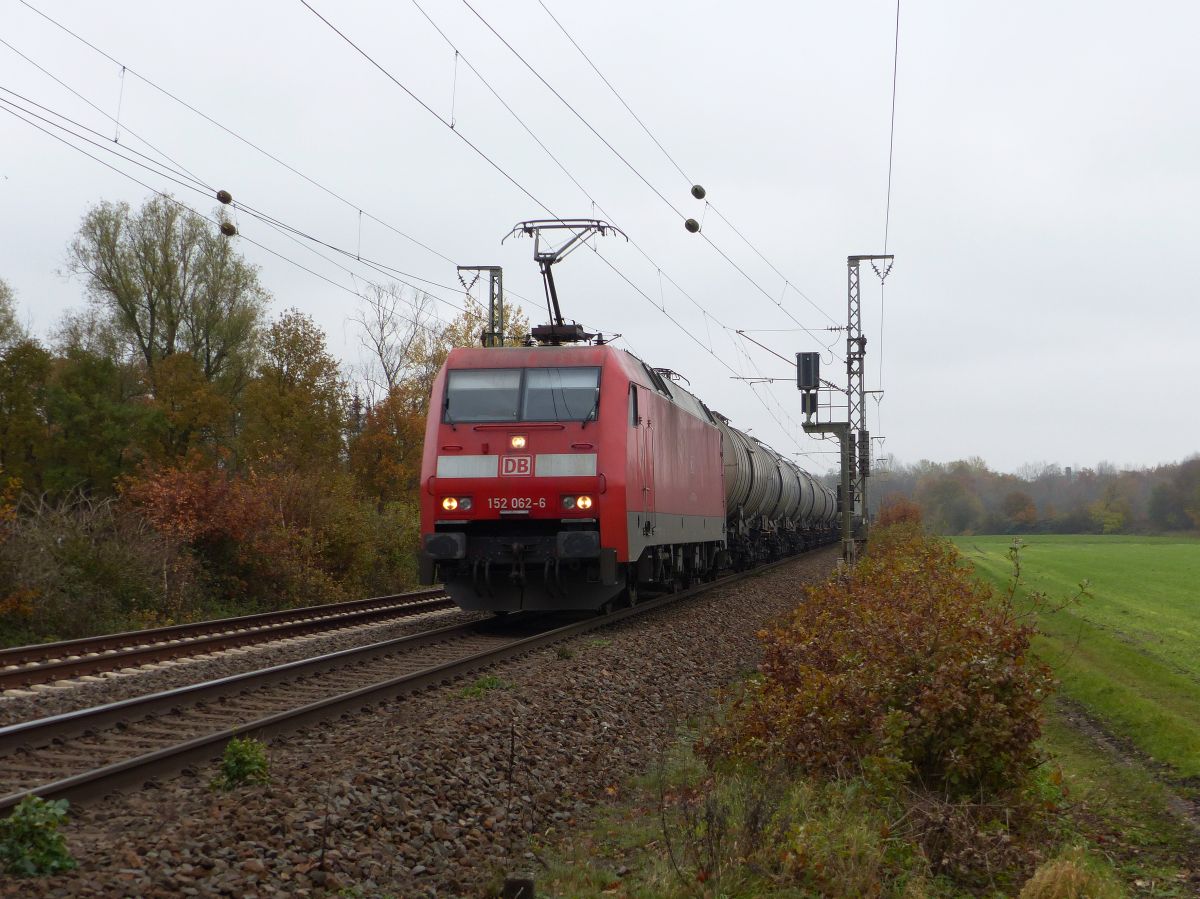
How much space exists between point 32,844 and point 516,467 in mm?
9218

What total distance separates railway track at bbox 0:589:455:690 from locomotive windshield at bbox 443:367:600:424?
3.54 meters

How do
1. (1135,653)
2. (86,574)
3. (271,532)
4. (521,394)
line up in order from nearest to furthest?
Answer: (521,394)
(86,574)
(1135,653)
(271,532)

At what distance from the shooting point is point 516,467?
13.8m

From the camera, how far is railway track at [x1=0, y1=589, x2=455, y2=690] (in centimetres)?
1051

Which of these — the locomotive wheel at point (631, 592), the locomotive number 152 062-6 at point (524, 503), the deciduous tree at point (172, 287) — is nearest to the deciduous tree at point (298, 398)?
the deciduous tree at point (172, 287)

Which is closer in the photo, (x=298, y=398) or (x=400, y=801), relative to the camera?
(x=400, y=801)

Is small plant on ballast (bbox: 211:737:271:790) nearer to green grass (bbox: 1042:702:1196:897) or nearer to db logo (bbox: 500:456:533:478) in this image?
green grass (bbox: 1042:702:1196:897)

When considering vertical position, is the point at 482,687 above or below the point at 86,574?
below

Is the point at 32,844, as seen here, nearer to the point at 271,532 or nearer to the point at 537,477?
the point at 537,477

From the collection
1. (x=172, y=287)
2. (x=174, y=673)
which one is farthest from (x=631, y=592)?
(x=172, y=287)

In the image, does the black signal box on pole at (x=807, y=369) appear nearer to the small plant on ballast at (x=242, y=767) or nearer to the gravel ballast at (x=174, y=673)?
the gravel ballast at (x=174, y=673)

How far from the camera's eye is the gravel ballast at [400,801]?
493 cm

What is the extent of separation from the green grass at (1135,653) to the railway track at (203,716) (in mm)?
5644

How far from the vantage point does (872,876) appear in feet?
17.2
